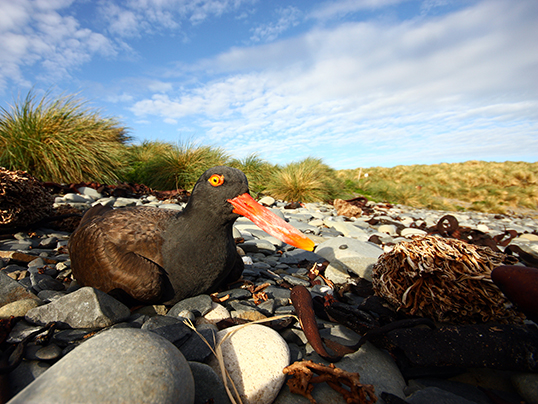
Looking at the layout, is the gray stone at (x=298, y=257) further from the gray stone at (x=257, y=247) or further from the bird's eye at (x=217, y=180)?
the bird's eye at (x=217, y=180)

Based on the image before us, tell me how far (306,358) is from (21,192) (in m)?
4.73

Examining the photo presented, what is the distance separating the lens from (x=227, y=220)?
2439 mm

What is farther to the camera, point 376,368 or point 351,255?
point 351,255

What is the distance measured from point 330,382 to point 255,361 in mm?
428

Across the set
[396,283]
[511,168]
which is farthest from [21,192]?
[511,168]

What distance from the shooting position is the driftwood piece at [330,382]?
1.39 meters

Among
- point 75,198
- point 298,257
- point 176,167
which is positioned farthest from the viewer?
point 176,167

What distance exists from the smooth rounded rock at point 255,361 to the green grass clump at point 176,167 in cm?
980

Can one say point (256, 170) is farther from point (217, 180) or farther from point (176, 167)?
point (217, 180)

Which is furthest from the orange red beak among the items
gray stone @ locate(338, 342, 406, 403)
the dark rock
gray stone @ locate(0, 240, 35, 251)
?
gray stone @ locate(0, 240, 35, 251)

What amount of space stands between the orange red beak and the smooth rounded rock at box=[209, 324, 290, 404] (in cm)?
66

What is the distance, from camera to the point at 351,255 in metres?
3.65

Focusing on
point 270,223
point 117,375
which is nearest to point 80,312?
point 117,375

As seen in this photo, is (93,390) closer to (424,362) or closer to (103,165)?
(424,362)
